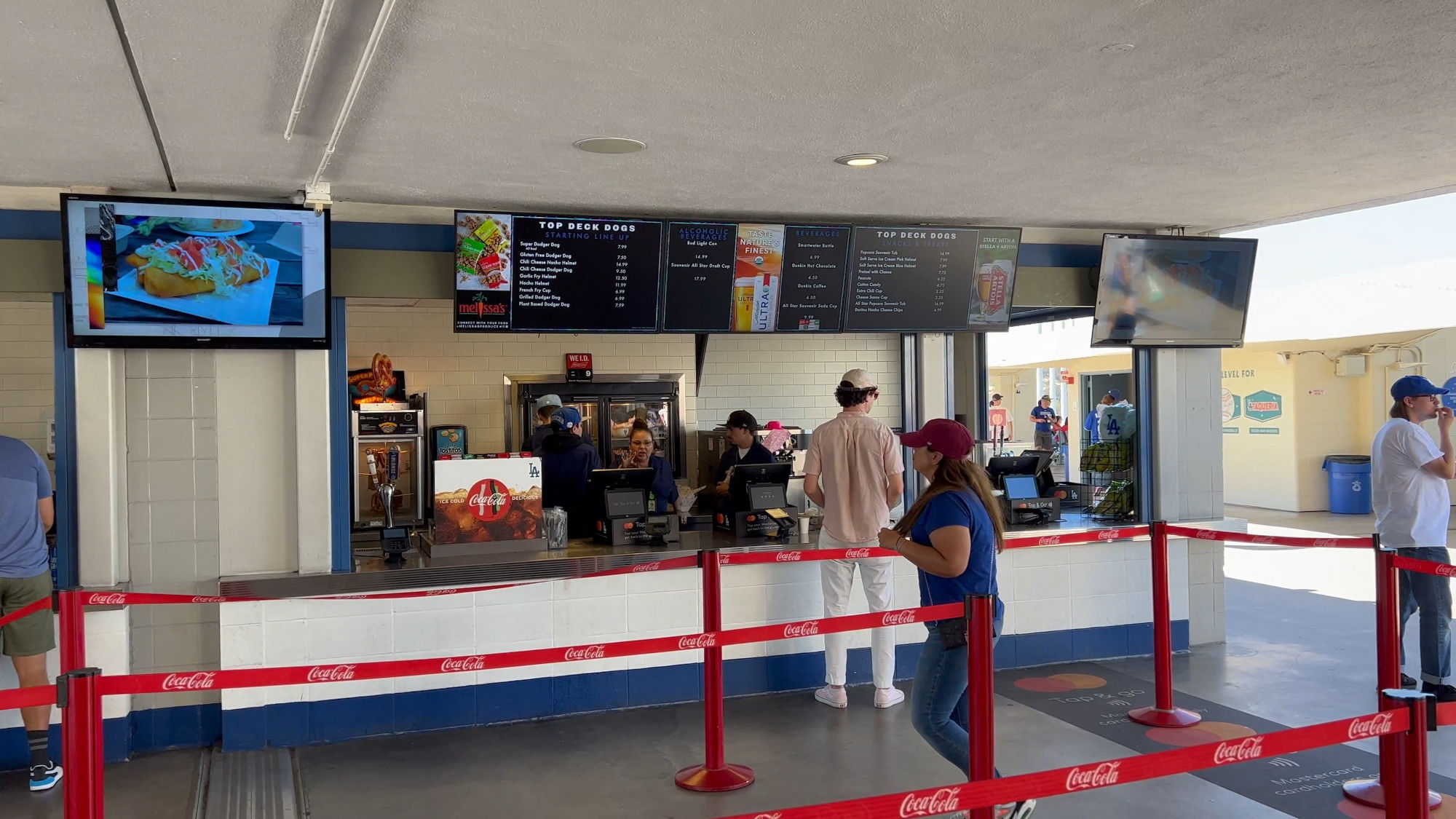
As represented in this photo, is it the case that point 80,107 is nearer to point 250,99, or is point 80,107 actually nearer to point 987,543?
point 250,99

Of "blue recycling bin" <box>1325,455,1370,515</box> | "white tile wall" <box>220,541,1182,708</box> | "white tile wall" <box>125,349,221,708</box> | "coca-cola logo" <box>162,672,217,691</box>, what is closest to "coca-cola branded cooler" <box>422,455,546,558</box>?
"white tile wall" <box>220,541,1182,708</box>

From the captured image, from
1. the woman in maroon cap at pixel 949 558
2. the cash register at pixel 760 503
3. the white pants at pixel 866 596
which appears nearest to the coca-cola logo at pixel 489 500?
the cash register at pixel 760 503

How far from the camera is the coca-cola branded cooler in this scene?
18.1ft

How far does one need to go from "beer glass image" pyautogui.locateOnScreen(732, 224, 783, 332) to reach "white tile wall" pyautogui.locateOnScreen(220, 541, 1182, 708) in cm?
135

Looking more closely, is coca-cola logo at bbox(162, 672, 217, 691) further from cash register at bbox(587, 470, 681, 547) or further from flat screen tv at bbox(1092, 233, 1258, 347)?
flat screen tv at bbox(1092, 233, 1258, 347)

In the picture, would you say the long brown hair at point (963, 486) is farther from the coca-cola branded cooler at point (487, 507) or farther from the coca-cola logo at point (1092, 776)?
the coca-cola branded cooler at point (487, 507)

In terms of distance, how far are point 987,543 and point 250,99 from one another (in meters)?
2.84

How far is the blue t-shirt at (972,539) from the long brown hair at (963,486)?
0.07 ft

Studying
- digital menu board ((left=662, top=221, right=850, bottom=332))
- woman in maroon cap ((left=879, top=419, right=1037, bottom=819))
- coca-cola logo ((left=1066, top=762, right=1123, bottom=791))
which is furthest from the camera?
digital menu board ((left=662, top=221, right=850, bottom=332))

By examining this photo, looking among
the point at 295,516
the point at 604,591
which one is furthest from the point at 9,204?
the point at 604,591

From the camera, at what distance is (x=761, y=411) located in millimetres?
10625

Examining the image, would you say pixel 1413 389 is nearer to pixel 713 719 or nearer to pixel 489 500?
pixel 713 719

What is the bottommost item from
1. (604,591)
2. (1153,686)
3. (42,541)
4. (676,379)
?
(1153,686)

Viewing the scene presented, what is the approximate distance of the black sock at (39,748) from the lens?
463 centimetres
